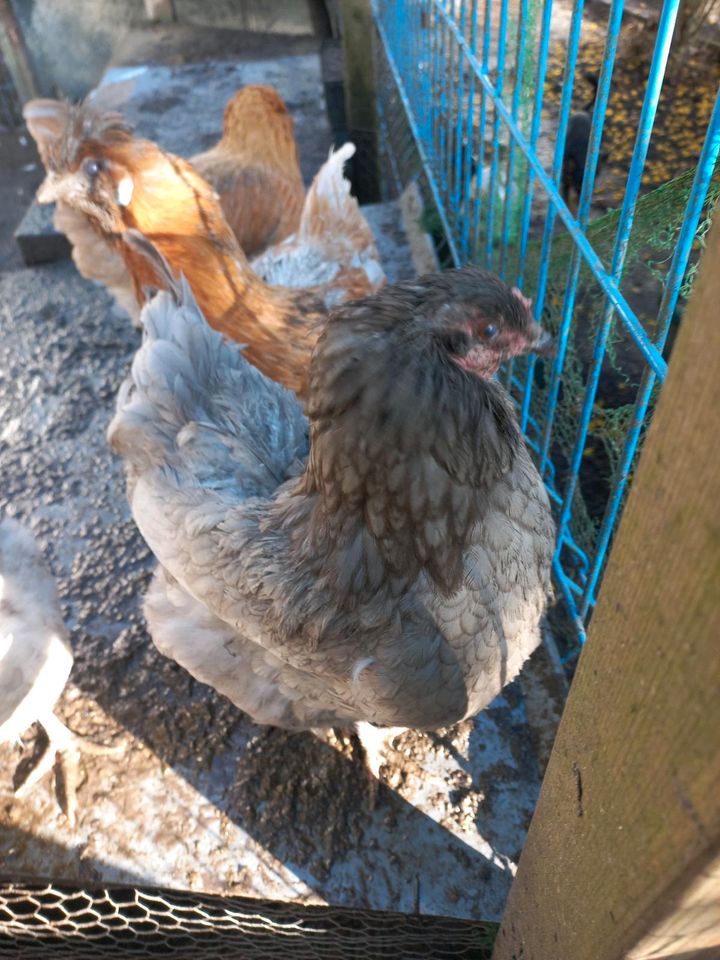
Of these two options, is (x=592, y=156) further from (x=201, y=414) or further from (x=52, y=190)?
(x=52, y=190)

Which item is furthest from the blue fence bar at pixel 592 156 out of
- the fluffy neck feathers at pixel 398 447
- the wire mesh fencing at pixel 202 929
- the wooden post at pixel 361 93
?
the wooden post at pixel 361 93

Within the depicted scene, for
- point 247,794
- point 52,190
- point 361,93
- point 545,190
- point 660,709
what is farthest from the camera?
point 361,93

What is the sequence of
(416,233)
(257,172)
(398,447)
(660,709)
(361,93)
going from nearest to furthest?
(660,709) → (398,447) → (257,172) → (416,233) → (361,93)

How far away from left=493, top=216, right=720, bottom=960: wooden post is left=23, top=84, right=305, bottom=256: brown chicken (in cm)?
296

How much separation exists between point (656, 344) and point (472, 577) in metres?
0.54

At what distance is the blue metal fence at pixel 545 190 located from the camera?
44.0 inches

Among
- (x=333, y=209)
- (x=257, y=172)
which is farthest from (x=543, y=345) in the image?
(x=257, y=172)

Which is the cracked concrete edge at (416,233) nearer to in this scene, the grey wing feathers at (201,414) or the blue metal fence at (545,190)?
the blue metal fence at (545,190)

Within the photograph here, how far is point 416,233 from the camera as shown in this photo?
361 cm

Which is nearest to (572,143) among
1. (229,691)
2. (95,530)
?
(95,530)

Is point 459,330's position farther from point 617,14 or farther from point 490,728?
point 490,728

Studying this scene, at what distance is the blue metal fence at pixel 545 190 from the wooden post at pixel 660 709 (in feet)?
2.03

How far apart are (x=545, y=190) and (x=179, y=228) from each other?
1372mm

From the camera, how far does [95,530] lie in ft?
8.12
